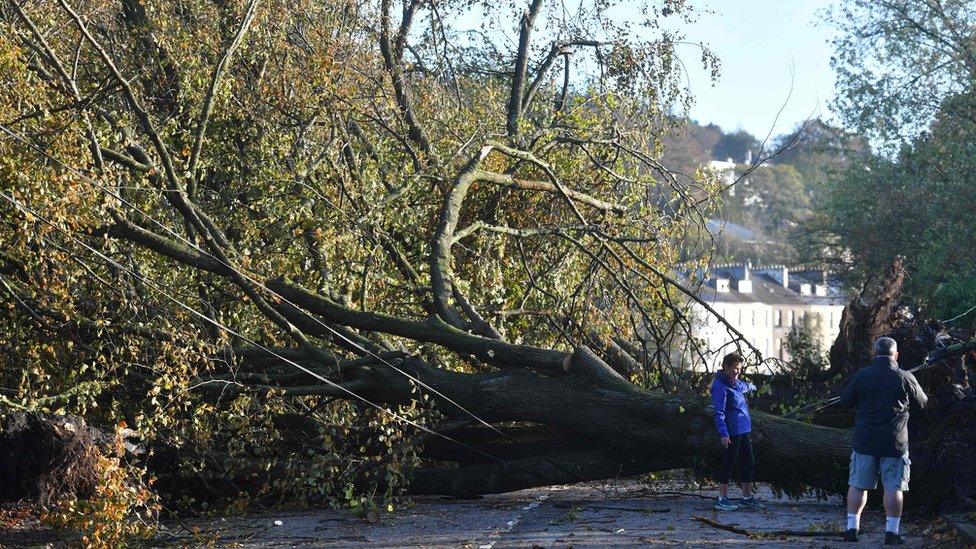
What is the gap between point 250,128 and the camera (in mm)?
13109

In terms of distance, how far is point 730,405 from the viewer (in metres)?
11.3

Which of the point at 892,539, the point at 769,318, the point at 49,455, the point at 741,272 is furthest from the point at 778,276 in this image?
the point at 49,455

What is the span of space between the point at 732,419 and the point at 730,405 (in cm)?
12

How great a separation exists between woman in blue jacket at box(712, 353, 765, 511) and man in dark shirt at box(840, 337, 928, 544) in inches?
73.3

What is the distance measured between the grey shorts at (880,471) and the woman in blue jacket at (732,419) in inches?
71.2

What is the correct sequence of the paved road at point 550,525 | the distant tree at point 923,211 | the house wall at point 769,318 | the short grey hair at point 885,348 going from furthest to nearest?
the house wall at point 769,318, the distant tree at point 923,211, the paved road at point 550,525, the short grey hair at point 885,348

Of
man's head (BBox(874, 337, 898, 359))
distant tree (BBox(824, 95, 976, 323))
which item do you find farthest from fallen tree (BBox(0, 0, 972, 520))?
distant tree (BBox(824, 95, 976, 323))

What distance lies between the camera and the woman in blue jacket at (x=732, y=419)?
442 inches

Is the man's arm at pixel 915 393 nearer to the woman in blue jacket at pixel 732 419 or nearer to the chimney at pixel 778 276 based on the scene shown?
the woman in blue jacket at pixel 732 419

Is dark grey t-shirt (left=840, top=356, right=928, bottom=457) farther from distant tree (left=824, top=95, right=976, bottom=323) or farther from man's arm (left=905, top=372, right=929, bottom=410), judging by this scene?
distant tree (left=824, top=95, right=976, bottom=323)

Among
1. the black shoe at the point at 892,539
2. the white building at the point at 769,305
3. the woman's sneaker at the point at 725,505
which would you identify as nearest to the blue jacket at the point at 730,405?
the woman's sneaker at the point at 725,505

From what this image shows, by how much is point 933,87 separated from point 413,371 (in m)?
26.2

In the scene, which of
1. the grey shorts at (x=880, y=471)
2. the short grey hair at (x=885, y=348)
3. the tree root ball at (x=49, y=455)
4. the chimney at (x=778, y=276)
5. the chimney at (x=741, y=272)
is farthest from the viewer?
the chimney at (x=778, y=276)

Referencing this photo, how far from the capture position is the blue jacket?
11211 millimetres
